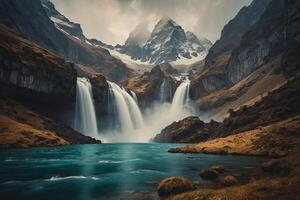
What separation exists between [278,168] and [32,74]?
14496 cm

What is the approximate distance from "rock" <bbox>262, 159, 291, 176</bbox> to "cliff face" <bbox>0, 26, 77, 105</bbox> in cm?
13705

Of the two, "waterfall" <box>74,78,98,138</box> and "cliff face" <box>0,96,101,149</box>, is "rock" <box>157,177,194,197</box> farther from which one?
"waterfall" <box>74,78,98,138</box>

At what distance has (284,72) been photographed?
18762cm

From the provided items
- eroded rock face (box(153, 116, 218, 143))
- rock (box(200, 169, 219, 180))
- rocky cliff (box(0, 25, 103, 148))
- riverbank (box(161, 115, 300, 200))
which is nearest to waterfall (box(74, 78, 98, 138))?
rocky cliff (box(0, 25, 103, 148))

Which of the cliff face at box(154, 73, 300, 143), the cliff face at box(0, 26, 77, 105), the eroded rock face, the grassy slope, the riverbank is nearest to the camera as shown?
the riverbank

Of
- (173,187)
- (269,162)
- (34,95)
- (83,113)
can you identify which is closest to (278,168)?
(269,162)

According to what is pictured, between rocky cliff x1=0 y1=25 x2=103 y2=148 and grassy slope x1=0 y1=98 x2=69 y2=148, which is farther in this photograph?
rocky cliff x1=0 y1=25 x2=103 y2=148

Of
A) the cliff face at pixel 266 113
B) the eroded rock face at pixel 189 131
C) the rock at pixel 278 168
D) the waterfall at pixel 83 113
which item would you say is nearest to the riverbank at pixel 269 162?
the rock at pixel 278 168

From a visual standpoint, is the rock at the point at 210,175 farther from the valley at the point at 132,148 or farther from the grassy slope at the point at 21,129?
the grassy slope at the point at 21,129

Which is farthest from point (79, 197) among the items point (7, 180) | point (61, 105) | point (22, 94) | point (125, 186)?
point (61, 105)

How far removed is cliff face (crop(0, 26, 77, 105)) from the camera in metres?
154

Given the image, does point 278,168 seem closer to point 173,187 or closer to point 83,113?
point 173,187

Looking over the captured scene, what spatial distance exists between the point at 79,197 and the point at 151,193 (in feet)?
26.4

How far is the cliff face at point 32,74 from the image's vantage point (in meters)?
154
